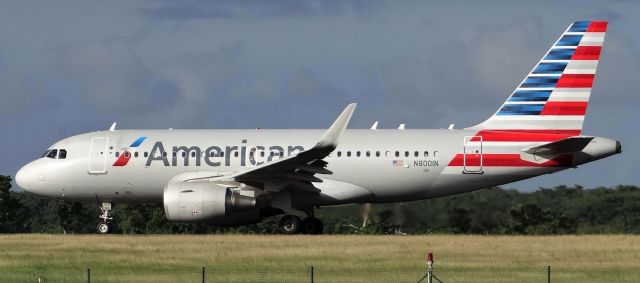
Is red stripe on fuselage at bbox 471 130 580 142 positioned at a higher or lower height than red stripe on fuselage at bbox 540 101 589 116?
lower

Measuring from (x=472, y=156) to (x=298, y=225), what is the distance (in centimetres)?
561

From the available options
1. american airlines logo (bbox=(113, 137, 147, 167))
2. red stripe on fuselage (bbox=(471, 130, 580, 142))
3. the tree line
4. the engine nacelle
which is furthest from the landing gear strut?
red stripe on fuselage (bbox=(471, 130, 580, 142))

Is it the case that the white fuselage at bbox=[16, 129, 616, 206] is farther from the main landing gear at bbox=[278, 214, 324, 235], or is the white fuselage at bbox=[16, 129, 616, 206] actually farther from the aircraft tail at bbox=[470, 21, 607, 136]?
the aircraft tail at bbox=[470, 21, 607, 136]

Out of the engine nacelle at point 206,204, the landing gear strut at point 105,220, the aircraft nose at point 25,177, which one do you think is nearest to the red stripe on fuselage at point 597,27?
the engine nacelle at point 206,204

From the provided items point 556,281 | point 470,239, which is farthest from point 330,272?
point 470,239

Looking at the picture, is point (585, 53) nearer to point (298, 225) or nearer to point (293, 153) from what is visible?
point (293, 153)

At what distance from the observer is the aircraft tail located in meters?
38.2

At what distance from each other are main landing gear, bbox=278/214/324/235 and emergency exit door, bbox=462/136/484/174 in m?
4.82

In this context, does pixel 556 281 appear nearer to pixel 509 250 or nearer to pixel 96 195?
pixel 509 250

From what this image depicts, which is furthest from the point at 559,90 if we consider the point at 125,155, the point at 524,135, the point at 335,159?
the point at 125,155

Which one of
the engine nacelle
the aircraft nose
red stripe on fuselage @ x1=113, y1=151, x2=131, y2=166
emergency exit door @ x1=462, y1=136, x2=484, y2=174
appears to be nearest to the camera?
the engine nacelle

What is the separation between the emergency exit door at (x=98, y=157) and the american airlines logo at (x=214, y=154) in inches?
20.7

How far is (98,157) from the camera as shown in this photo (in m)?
40.2

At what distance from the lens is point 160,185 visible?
130 ft
